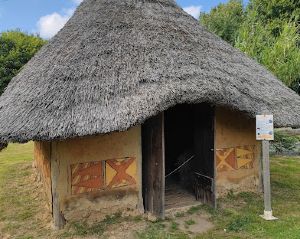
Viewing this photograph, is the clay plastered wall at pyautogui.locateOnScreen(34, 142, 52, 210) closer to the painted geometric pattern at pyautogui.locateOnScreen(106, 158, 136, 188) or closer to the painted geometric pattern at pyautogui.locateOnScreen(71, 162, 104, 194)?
the painted geometric pattern at pyautogui.locateOnScreen(71, 162, 104, 194)

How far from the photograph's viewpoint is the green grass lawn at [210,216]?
5840mm

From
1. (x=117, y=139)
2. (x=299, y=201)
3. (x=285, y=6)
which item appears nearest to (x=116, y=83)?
(x=117, y=139)

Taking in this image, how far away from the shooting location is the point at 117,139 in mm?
6457

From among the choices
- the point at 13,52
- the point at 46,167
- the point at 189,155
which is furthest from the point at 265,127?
the point at 13,52

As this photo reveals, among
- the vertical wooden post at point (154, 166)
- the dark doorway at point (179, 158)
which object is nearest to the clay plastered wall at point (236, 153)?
the dark doorway at point (179, 158)

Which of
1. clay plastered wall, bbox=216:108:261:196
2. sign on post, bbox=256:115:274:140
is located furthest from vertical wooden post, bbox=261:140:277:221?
clay plastered wall, bbox=216:108:261:196

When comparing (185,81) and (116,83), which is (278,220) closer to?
(185,81)

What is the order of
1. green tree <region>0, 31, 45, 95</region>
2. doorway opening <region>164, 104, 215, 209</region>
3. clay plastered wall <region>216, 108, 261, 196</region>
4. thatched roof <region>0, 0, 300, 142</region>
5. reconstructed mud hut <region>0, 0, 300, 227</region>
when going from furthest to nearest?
1. green tree <region>0, 31, 45, 95</region>
2. clay plastered wall <region>216, 108, 261, 196</region>
3. doorway opening <region>164, 104, 215, 209</region>
4. reconstructed mud hut <region>0, 0, 300, 227</region>
5. thatched roof <region>0, 0, 300, 142</region>

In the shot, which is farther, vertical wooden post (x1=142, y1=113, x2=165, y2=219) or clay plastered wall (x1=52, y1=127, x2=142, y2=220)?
vertical wooden post (x1=142, y1=113, x2=165, y2=219)

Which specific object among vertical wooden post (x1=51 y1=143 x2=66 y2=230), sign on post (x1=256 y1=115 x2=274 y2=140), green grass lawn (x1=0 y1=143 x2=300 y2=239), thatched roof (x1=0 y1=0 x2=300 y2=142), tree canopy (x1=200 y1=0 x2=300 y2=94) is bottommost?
green grass lawn (x1=0 y1=143 x2=300 y2=239)

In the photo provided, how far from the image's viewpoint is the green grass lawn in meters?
5.84

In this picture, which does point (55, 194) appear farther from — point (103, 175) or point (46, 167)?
point (46, 167)

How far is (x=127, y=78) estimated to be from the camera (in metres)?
6.18

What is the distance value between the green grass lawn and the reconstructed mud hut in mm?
339
